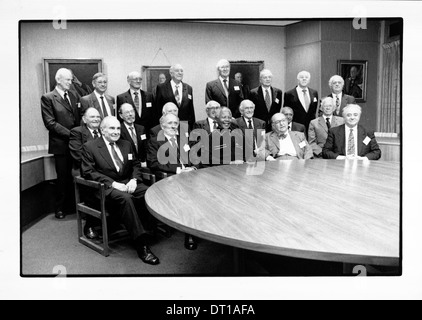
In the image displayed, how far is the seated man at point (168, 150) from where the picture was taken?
3.73 metres

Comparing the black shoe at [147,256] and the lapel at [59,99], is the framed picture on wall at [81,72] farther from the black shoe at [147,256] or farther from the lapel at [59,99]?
the black shoe at [147,256]

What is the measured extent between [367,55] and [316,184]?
6.96 ft

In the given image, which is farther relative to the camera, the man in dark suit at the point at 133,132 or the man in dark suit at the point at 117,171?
the man in dark suit at the point at 133,132

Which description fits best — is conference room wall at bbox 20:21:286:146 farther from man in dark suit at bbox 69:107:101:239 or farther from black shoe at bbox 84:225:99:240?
black shoe at bbox 84:225:99:240

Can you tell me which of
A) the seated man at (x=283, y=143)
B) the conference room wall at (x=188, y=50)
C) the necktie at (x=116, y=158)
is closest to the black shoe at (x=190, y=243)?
the necktie at (x=116, y=158)

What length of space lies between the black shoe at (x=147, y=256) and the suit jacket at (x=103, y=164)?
0.58 meters

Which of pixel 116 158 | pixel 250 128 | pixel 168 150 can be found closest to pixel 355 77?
pixel 250 128

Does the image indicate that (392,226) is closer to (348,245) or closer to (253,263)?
(348,245)

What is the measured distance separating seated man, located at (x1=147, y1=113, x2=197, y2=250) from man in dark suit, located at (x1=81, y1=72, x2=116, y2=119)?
72cm

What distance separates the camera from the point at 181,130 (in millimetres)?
3996

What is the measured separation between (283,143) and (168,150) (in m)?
1.20

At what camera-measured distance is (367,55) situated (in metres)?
4.06

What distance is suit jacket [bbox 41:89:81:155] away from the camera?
3891 millimetres
